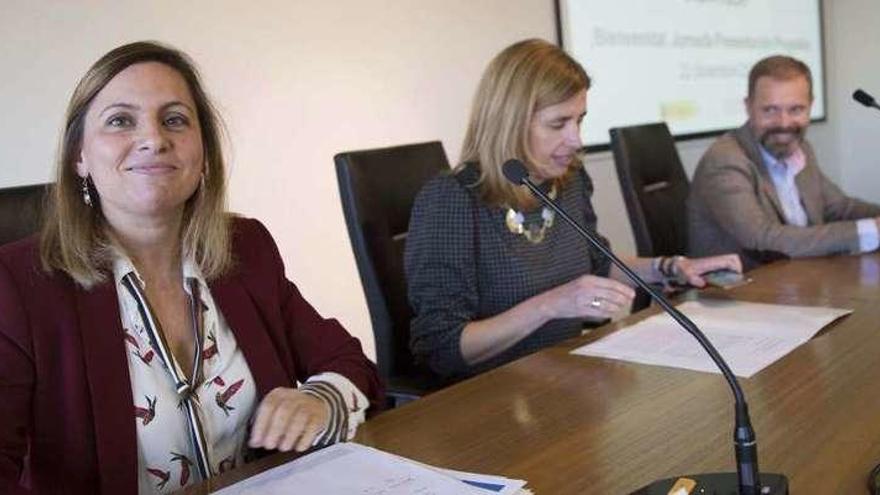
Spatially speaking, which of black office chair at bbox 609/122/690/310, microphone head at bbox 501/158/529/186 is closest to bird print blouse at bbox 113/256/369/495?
microphone head at bbox 501/158/529/186

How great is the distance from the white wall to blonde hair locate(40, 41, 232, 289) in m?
0.83

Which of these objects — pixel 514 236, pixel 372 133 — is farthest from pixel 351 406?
pixel 372 133

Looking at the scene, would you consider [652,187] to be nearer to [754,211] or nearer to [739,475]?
[754,211]

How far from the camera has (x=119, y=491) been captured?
41.4 inches

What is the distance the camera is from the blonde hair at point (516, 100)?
1.67 meters

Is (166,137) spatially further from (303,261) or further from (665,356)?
(303,261)

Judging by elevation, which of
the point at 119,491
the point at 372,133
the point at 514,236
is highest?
the point at 372,133

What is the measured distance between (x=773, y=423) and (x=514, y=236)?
0.76 metres

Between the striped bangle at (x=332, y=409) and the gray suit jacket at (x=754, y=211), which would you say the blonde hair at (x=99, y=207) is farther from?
the gray suit jacket at (x=754, y=211)

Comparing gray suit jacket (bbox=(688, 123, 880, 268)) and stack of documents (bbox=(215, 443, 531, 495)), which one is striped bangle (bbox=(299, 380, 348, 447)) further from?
gray suit jacket (bbox=(688, 123, 880, 268))

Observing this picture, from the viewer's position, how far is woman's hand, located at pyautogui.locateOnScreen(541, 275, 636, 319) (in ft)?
4.49

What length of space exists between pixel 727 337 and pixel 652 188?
1177 millimetres

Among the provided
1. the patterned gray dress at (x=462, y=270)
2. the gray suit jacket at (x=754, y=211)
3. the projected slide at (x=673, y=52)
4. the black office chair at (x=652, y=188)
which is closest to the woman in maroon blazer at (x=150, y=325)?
the patterned gray dress at (x=462, y=270)

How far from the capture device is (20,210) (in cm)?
123
